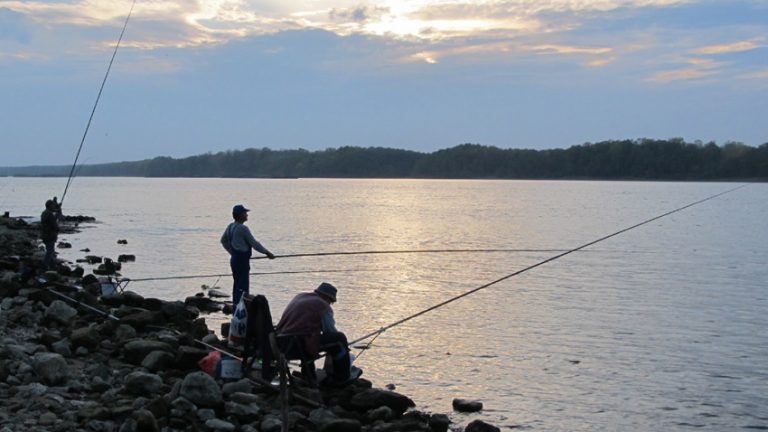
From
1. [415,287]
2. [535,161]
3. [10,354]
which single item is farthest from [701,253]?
[535,161]

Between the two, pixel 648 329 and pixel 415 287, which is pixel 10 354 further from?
pixel 415 287

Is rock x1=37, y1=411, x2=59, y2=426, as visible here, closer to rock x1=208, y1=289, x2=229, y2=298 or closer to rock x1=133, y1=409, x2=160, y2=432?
rock x1=133, y1=409, x2=160, y2=432

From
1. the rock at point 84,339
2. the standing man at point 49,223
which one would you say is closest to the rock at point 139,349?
the rock at point 84,339

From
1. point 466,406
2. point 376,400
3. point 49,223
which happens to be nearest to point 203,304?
point 49,223

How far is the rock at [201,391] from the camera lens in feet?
28.5

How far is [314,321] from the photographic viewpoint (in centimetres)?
955

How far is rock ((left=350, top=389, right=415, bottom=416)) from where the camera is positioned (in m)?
9.90

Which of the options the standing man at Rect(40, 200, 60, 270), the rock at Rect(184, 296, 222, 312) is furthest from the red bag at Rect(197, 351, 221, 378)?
the standing man at Rect(40, 200, 60, 270)

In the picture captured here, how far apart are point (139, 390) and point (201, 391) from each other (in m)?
0.81

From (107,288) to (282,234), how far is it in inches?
1135

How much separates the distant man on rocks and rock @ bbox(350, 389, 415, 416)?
2.14ft

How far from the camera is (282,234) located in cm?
4475

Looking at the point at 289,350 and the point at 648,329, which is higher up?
the point at 289,350

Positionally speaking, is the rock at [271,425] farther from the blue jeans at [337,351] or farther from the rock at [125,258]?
the rock at [125,258]
